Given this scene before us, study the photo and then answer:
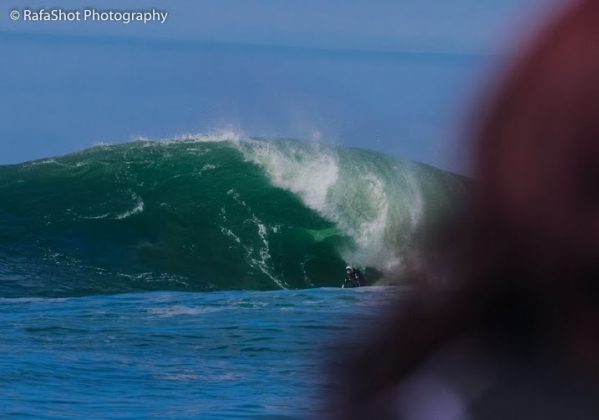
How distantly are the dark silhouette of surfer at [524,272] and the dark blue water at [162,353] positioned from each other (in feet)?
9.18

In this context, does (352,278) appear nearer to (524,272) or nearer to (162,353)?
(162,353)

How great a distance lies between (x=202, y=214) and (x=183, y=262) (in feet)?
5.78

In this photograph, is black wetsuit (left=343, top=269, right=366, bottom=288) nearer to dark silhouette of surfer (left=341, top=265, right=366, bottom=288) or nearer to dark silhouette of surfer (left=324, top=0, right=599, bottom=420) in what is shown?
dark silhouette of surfer (left=341, top=265, right=366, bottom=288)

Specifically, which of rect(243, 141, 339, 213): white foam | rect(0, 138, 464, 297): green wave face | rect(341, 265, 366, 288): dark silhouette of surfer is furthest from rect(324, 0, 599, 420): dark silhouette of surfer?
rect(243, 141, 339, 213): white foam

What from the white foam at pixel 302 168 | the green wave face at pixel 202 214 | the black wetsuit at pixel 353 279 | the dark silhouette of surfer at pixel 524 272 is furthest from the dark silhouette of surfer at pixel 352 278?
the dark silhouette of surfer at pixel 524 272

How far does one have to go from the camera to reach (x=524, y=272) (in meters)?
0.49

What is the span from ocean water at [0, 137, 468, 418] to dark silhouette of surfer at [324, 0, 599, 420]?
15.6 ft

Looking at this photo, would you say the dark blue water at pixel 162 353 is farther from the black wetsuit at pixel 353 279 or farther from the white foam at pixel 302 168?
the white foam at pixel 302 168

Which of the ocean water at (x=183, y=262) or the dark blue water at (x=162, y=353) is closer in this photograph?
the dark blue water at (x=162, y=353)

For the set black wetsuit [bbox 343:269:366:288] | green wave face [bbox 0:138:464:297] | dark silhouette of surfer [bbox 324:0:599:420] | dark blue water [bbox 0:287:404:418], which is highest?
green wave face [bbox 0:138:464:297]

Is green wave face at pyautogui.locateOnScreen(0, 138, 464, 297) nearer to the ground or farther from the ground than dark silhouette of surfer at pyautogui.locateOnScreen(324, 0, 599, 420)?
farther from the ground

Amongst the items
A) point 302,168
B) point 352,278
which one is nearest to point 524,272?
point 352,278

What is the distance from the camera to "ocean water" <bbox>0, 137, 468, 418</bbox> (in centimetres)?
624

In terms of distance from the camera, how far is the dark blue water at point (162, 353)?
5.38 m
